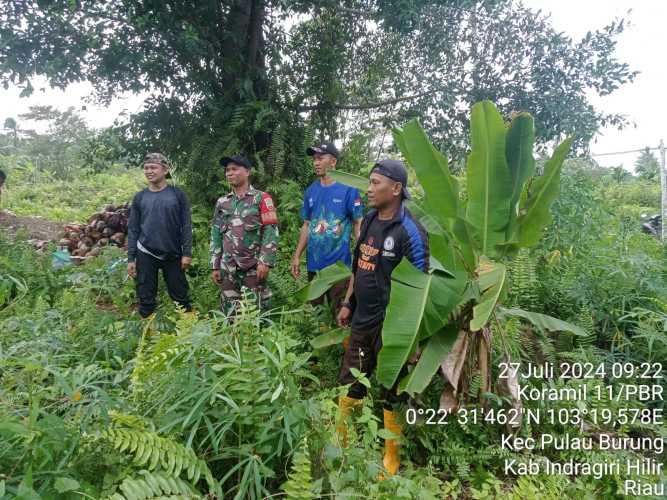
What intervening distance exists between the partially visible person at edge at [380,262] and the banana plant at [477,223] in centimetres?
16

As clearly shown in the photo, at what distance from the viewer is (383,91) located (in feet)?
24.1

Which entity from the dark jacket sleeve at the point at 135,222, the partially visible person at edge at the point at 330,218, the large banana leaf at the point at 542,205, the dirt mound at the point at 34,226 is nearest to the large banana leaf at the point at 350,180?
the partially visible person at edge at the point at 330,218

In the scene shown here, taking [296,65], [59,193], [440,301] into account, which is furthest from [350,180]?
[59,193]

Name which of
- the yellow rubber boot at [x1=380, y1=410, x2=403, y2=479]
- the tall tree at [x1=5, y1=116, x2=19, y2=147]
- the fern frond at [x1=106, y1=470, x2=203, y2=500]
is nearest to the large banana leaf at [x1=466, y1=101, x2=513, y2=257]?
the yellow rubber boot at [x1=380, y1=410, x2=403, y2=479]

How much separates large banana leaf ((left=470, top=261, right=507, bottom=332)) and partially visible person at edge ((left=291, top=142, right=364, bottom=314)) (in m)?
1.38

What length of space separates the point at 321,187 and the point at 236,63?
12.3ft

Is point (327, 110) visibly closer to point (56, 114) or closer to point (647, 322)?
point (647, 322)

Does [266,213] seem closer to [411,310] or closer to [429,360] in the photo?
[411,310]

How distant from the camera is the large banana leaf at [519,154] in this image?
273 centimetres

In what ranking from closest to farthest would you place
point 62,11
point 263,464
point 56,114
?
1. point 263,464
2. point 62,11
3. point 56,114

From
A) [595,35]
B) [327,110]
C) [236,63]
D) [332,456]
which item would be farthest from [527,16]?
[332,456]

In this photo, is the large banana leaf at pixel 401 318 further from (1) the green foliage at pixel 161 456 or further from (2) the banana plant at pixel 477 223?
(1) the green foliage at pixel 161 456

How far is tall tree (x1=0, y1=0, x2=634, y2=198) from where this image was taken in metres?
5.50

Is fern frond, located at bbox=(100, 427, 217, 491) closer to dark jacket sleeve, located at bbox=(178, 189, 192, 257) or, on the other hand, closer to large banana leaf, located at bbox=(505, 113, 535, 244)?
large banana leaf, located at bbox=(505, 113, 535, 244)
